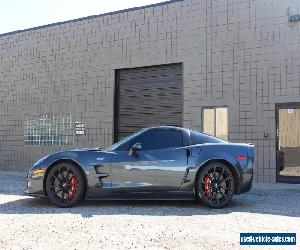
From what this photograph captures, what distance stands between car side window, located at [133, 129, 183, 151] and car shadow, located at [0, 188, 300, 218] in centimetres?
101

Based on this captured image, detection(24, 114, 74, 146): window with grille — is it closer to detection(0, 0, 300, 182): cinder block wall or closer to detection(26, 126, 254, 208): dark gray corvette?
detection(0, 0, 300, 182): cinder block wall

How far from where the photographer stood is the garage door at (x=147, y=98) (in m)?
12.3

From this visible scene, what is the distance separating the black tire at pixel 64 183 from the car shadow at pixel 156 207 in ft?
0.59

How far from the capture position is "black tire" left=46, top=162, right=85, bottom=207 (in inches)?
254

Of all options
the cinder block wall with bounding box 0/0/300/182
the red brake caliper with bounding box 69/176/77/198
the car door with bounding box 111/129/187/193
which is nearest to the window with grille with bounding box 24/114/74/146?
the cinder block wall with bounding box 0/0/300/182

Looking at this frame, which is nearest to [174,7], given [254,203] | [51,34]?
[51,34]

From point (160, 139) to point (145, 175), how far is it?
2.31 feet

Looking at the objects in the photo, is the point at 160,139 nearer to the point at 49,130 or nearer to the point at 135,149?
the point at 135,149

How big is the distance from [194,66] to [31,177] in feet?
22.2

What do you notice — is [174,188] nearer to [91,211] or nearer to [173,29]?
[91,211]

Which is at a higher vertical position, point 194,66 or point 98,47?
point 98,47

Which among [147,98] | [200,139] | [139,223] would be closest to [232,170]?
[200,139]

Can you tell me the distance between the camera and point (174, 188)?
6.47 m

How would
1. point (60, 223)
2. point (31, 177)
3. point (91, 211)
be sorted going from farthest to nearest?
point (31, 177)
point (91, 211)
point (60, 223)
